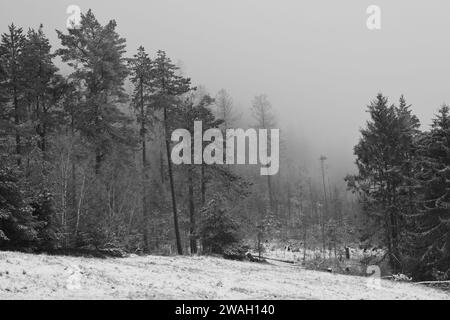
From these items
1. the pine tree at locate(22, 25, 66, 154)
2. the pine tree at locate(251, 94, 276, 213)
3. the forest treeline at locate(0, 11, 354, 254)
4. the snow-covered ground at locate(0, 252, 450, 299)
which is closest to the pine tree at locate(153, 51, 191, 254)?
the forest treeline at locate(0, 11, 354, 254)

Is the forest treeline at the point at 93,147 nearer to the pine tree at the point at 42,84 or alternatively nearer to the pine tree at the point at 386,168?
the pine tree at the point at 42,84

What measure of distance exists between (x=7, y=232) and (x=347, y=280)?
1768cm

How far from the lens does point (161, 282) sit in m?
19.1

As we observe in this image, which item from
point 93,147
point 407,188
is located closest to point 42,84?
point 93,147

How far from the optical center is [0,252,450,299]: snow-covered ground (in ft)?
50.2

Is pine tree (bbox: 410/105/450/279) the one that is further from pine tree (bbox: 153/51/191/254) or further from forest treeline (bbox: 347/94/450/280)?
pine tree (bbox: 153/51/191/254)

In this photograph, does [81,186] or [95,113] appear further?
[95,113]

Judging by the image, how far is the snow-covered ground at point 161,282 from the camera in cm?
1529

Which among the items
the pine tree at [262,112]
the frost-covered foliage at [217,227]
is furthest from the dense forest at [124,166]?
the pine tree at [262,112]

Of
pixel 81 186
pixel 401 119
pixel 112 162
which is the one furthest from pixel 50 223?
pixel 401 119

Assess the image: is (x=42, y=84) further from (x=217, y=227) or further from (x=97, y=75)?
(x=217, y=227)

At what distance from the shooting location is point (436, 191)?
1134 inches
